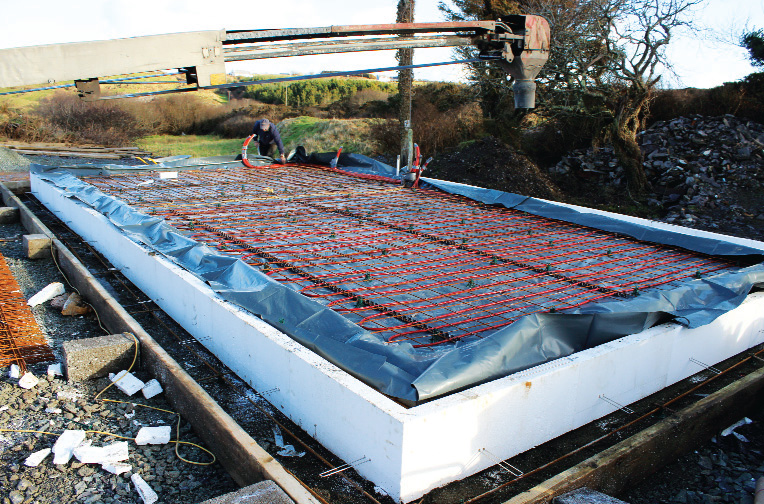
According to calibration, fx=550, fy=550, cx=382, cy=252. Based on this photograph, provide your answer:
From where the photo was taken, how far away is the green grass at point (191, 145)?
17.3 metres

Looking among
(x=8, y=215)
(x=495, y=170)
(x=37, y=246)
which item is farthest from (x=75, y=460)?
(x=495, y=170)

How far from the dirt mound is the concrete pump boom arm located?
22.2 feet

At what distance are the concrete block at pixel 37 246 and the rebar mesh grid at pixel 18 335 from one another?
109 centimetres

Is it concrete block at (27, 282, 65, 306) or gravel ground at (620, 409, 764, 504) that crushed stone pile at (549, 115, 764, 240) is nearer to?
gravel ground at (620, 409, 764, 504)

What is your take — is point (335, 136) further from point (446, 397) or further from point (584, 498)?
point (584, 498)

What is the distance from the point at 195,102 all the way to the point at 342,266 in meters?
22.3

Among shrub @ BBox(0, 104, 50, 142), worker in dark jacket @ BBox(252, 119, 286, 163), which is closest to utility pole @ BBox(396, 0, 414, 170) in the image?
worker in dark jacket @ BBox(252, 119, 286, 163)

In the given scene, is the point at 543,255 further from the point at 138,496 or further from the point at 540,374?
the point at 138,496

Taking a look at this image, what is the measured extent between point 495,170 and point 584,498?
30.8 feet

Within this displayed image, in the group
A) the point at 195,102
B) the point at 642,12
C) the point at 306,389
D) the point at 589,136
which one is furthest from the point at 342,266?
the point at 195,102

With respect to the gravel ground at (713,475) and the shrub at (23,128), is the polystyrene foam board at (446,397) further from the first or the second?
the shrub at (23,128)

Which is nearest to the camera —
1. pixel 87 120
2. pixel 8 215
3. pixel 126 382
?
pixel 126 382

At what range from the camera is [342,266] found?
4312 millimetres

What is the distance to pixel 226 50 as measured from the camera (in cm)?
292
